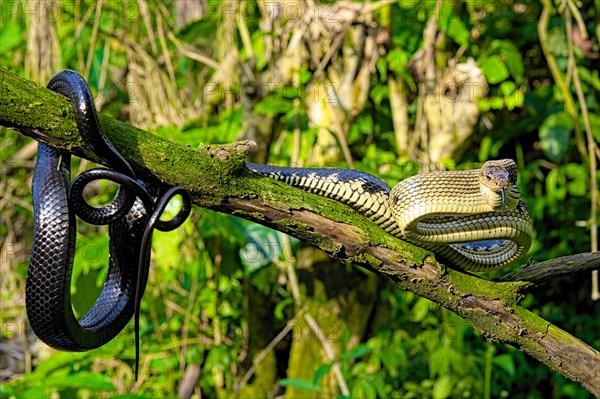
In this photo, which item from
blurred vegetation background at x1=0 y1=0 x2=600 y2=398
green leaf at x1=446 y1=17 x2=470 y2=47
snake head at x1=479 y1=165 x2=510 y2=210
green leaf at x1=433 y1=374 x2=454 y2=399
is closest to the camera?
snake head at x1=479 y1=165 x2=510 y2=210

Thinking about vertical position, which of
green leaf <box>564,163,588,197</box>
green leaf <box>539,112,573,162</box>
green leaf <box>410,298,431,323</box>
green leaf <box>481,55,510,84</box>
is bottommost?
green leaf <box>410,298,431,323</box>

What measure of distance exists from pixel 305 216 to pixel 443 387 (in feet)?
7.59

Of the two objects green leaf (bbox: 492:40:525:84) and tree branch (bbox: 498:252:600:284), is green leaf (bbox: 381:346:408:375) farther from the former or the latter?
tree branch (bbox: 498:252:600:284)

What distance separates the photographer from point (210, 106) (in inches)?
153

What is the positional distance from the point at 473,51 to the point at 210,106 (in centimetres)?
138

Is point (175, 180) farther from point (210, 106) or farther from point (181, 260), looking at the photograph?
point (210, 106)

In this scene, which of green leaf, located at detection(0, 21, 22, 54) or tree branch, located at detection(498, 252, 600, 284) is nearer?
tree branch, located at detection(498, 252, 600, 284)

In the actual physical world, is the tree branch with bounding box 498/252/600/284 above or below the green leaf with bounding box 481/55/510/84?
below

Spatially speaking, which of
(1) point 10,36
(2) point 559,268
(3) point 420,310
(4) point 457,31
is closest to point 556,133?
(4) point 457,31

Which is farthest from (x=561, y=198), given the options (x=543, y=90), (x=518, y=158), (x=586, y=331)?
(x=586, y=331)

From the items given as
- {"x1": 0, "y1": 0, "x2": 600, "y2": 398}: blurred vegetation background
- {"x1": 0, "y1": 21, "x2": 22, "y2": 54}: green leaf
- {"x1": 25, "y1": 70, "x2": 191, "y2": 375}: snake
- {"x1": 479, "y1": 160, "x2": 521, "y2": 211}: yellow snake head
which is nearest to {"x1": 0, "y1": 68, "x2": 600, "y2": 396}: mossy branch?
{"x1": 25, "y1": 70, "x2": 191, "y2": 375}: snake

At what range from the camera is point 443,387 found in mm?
3572

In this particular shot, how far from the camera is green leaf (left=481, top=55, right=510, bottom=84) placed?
11.3 feet

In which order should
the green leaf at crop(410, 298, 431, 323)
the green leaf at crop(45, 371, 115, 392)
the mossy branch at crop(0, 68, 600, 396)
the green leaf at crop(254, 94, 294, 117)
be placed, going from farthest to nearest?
the green leaf at crop(410, 298, 431, 323), the green leaf at crop(254, 94, 294, 117), the green leaf at crop(45, 371, 115, 392), the mossy branch at crop(0, 68, 600, 396)
